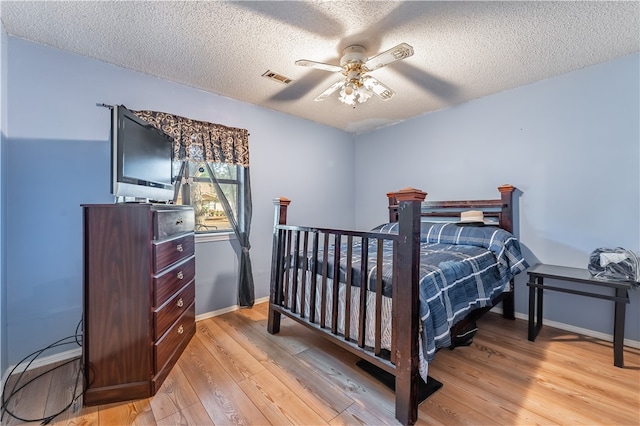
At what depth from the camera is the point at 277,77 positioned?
236cm

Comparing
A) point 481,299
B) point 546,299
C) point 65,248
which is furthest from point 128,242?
point 546,299

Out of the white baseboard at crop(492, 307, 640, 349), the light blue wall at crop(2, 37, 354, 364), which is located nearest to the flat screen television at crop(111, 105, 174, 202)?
the light blue wall at crop(2, 37, 354, 364)

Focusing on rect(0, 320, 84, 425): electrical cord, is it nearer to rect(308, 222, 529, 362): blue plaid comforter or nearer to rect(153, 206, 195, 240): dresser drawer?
rect(153, 206, 195, 240): dresser drawer

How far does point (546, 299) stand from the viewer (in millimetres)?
2475

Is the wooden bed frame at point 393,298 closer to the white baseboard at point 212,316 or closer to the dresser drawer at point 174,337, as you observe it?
the white baseboard at point 212,316

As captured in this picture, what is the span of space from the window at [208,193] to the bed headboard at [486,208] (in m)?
1.73

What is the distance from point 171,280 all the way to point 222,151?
1.41 m

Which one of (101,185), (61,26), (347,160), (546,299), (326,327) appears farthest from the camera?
(347,160)

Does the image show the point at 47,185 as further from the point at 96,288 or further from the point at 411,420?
the point at 411,420

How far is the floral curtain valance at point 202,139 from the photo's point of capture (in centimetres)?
234

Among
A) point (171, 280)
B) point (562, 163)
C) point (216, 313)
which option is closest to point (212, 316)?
point (216, 313)

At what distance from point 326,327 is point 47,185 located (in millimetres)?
2264

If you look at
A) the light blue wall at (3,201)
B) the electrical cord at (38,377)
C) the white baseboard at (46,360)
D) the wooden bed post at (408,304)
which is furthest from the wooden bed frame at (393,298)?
the light blue wall at (3,201)

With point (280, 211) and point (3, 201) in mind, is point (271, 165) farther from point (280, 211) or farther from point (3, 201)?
point (3, 201)
